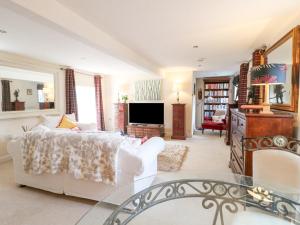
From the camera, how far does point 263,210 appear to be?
4.87 feet

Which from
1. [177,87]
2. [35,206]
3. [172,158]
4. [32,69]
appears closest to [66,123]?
[32,69]

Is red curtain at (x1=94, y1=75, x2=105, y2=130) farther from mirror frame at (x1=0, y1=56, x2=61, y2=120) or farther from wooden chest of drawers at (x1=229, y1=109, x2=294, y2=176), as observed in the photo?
wooden chest of drawers at (x1=229, y1=109, x2=294, y2=176)

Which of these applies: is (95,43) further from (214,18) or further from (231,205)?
(231,205)

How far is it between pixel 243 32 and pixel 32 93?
15.5 ft

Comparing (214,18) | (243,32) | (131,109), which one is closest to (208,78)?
(131,109)

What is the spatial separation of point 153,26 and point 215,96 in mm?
6051

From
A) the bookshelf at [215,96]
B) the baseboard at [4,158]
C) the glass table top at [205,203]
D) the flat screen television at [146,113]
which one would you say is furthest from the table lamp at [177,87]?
the baseboard at [4,158]

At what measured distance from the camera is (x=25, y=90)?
4324 millimetres

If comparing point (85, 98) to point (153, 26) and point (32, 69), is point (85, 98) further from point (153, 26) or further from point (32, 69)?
point (153, 26)

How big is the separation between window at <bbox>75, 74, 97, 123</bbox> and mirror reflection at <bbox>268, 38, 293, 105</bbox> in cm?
535

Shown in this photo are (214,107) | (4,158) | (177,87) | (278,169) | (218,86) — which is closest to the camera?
(278,169)

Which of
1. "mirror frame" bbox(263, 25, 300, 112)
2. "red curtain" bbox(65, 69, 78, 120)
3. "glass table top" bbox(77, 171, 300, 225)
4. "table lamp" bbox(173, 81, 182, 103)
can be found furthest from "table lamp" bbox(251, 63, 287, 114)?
"red curtain" bbox(65, 69, 78, 120)

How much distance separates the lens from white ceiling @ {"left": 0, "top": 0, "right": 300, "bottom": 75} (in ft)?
6.51

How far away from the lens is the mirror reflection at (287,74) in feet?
7.17
